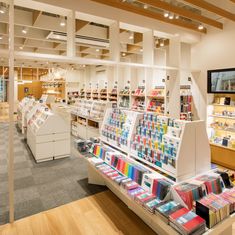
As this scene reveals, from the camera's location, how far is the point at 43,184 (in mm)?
3932

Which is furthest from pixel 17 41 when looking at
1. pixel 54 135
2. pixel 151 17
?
pixel 151 17

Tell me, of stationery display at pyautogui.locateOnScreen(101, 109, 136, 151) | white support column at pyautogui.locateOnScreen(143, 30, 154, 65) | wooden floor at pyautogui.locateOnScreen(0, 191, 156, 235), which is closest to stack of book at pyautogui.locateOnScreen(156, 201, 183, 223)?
wooden floor at pyautogui.locateOnScreen(0, 191, 156, 235)

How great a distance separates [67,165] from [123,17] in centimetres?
366

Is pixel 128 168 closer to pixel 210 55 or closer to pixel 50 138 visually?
pixel 50 138

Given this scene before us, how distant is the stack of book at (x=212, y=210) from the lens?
1.86 metres

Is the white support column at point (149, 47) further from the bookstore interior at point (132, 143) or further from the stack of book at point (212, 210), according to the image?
the stack of book at point (212, 210)

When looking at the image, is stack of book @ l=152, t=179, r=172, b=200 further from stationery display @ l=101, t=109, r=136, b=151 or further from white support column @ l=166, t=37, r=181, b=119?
white support column @ l=166, t=37, r=181, b=119

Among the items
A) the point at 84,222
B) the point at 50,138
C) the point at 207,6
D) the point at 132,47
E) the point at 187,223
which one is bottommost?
the point at 84,222

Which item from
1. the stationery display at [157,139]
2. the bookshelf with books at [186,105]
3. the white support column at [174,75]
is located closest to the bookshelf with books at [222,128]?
the bookshelf with books at [186,105]

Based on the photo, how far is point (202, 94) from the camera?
5.53 metres

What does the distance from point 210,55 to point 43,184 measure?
202 inches

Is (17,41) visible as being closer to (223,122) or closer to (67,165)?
(67,165)

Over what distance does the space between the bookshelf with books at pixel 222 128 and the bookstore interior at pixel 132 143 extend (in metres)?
0.03

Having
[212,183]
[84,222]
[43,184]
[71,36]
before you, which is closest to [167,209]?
[212,183]
